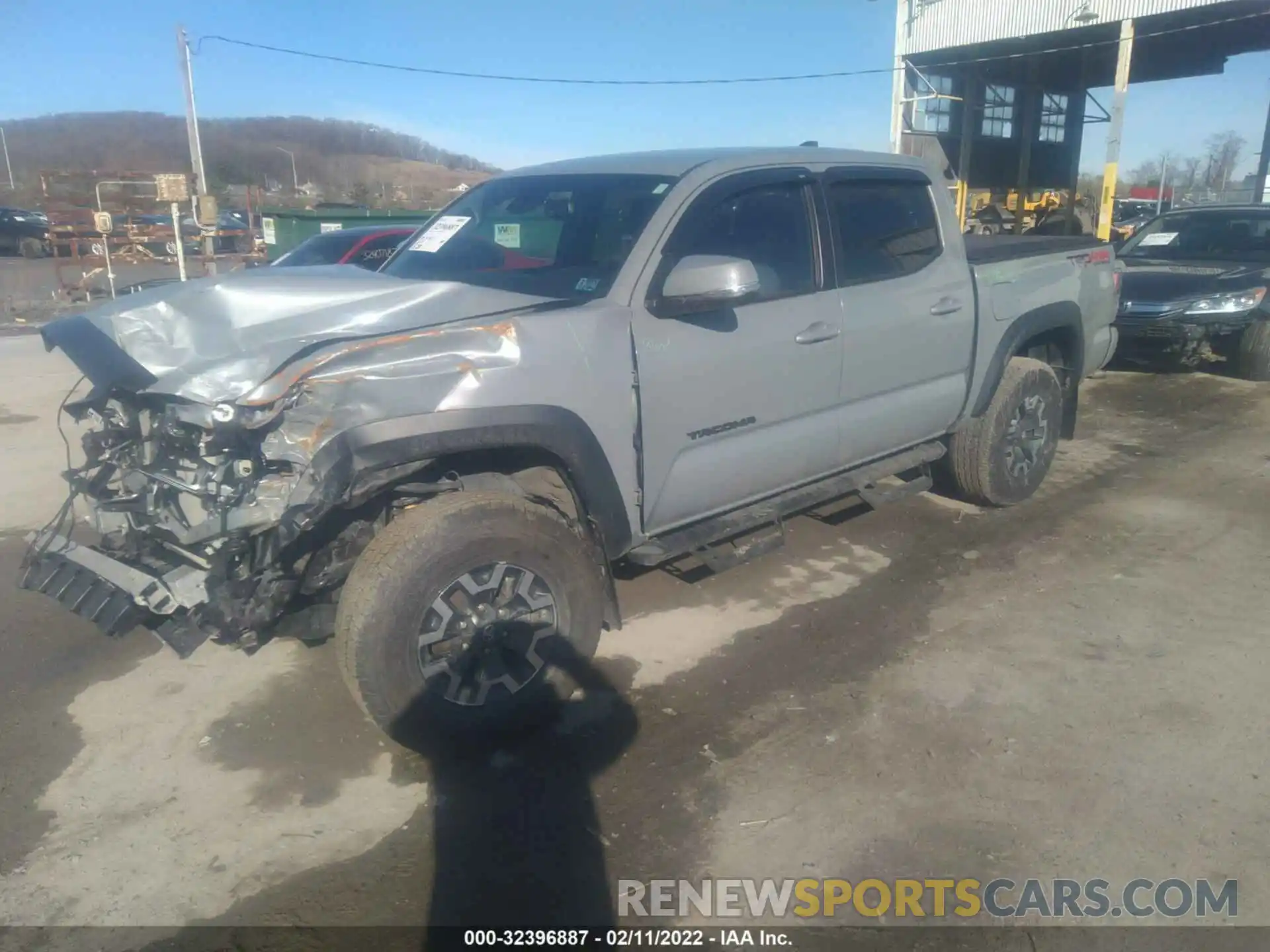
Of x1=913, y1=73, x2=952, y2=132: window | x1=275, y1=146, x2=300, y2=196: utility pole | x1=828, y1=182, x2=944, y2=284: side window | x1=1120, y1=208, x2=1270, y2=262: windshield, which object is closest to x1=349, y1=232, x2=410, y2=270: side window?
x1=828, y1=182, x2=944, y2=284: side window

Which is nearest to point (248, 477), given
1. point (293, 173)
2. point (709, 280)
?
point (709, 280)

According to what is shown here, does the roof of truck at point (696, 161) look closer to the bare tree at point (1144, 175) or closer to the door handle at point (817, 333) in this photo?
the door handle at point (817, 333)

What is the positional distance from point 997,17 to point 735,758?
23.3m

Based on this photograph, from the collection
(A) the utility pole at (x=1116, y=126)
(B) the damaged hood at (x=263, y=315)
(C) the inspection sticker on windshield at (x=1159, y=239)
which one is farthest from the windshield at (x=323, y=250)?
(A) the utility pole at (x=1116, y=126)

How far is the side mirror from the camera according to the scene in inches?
130

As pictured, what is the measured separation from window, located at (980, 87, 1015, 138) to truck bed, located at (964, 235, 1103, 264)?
24.4 m

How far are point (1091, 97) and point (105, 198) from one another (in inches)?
1174

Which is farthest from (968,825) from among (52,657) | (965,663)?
(52,657)

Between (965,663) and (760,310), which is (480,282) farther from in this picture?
(965,663)

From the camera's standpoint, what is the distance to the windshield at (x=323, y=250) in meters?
9.56

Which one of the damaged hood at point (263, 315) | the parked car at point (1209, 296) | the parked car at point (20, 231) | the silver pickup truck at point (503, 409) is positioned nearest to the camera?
the silver pickup truck at point (503, 409)

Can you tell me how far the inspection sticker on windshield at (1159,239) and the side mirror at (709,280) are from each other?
8912 mm

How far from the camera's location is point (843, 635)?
4.16 meters

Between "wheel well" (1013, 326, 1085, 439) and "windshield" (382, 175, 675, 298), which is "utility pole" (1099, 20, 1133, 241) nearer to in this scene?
"wheel well" (1013, 326, 1085, 439)
